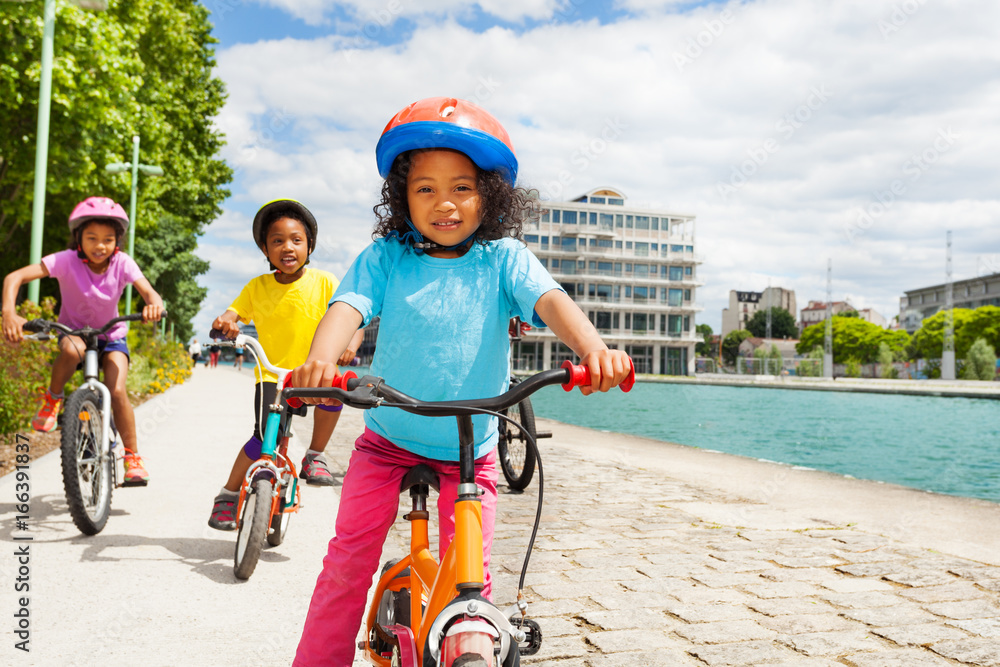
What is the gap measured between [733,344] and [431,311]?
15028 centimetres

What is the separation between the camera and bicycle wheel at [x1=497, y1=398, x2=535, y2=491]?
6359 millimetres

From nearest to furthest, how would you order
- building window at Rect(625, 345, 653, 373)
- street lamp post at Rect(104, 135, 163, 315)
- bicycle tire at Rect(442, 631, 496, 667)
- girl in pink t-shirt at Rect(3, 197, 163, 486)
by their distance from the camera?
bicycle tire at Rect(442, 631, 496, 667) → girl in pink t-shirt at Rect(3, 197, 163, 486) → street lamp post at Rect(104, 135, 163, 315) → building window at Rect(625, 345, 653, 373)

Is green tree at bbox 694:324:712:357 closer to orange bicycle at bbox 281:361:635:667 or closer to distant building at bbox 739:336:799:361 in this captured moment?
distant building at bbox 739:336:799:361

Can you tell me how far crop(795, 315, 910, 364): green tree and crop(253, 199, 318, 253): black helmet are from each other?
106 m

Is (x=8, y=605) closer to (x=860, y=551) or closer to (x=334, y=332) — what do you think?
(x=334, y=332)

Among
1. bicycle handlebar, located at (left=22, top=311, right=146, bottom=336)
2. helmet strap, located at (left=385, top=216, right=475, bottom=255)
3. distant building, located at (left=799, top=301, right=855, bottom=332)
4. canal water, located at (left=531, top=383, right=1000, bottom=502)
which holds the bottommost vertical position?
canal water, located at (left=531, top=383, right=1000, bottom=502)

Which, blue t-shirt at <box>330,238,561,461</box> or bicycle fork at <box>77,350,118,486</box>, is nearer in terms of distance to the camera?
blue t-shirt at <box>330,238,561,461</box>

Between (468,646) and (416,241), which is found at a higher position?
(416,241)

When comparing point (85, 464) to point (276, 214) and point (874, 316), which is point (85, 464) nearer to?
point (276, 214)

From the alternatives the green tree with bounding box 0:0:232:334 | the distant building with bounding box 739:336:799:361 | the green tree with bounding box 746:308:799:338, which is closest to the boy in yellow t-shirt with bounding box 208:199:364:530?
the green tree with bounding box 0:0:232:334

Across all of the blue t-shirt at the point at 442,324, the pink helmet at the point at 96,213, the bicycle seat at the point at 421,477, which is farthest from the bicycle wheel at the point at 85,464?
the bicycle seat at the point at 421,477

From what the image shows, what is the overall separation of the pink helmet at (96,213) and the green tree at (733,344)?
14306 centimetres

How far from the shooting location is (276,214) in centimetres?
442

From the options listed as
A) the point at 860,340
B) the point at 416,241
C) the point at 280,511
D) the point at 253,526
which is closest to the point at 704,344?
the point at 860,340
